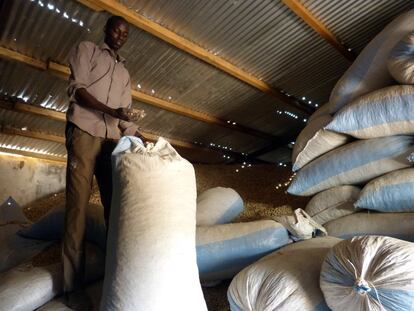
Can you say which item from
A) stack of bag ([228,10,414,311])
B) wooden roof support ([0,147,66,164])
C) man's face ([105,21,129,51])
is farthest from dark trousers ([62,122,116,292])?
wooden roof support ([0,147,66,164])

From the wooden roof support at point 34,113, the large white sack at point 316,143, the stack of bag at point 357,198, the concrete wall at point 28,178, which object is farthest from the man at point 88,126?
the concrete wall at point 28,178

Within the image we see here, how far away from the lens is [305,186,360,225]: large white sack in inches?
72.1

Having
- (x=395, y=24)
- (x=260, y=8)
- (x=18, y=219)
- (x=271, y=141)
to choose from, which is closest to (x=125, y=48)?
(x=260, y=8)

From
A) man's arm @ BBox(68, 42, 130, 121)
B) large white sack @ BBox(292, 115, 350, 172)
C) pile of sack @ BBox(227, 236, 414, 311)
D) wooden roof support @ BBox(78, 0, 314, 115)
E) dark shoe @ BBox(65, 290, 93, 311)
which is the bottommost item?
dark shoe @ BBox(65, 290, 93, 311)

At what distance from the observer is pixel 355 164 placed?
70.6 inches

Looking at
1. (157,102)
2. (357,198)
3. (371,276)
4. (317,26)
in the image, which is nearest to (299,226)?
(357,198)

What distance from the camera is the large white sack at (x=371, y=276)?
2.94 feet

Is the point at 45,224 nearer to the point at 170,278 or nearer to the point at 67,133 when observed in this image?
the point at 67,133

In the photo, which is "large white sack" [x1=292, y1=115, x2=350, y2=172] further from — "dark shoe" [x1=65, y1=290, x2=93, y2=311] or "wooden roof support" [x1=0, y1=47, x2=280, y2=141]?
"wooden roof support" [x1=0, y1=47, x2=280, y2=141]

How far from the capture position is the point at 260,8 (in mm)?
2520

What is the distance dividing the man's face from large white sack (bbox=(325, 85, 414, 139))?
1164mm

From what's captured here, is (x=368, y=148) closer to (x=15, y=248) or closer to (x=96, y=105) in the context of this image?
(x=96, y=105)

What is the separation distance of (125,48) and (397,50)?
1840 mm

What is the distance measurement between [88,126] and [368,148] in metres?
1.32
